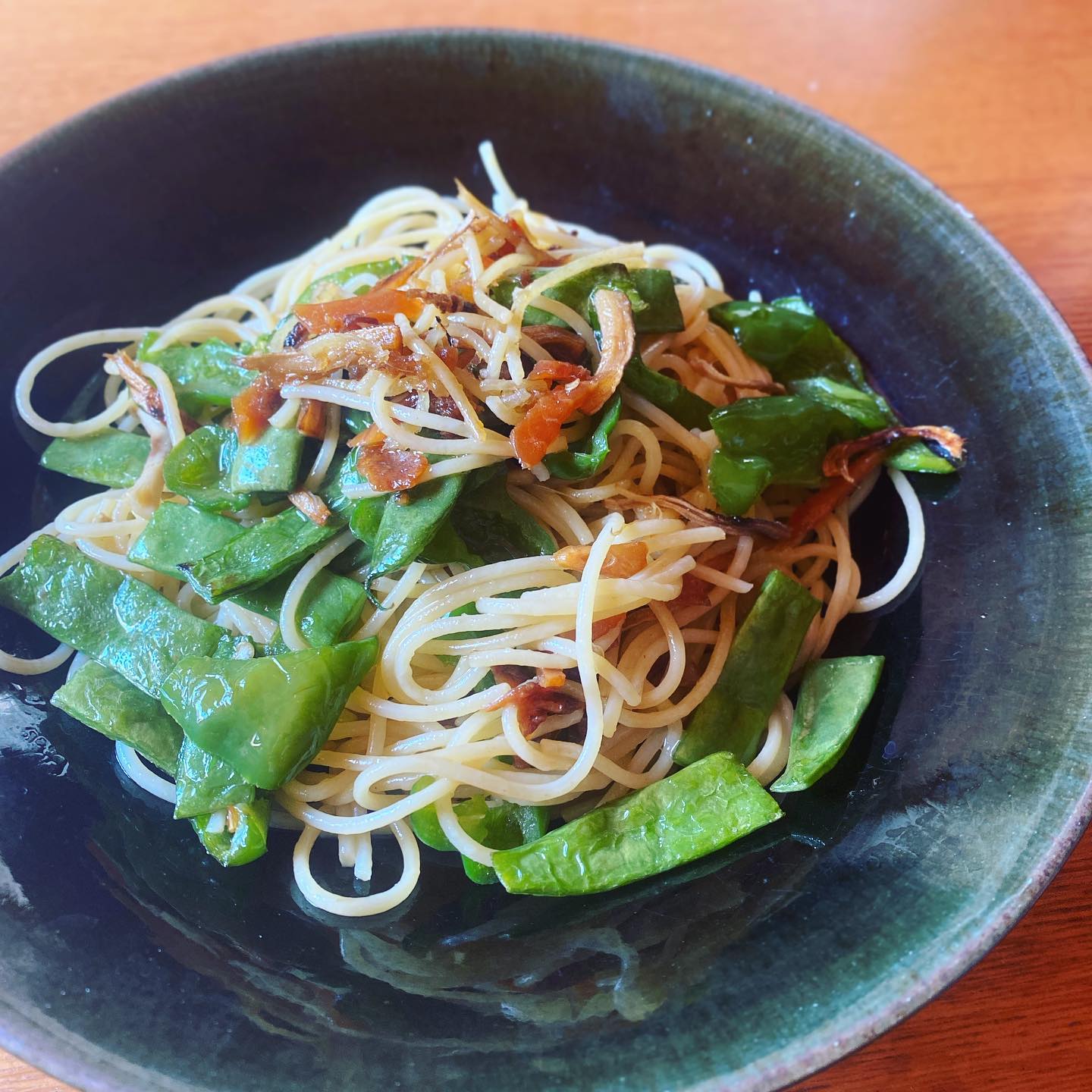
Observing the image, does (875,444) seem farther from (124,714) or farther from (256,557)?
(124,714)

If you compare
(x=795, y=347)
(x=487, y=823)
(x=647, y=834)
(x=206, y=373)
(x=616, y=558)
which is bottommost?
(x=487, y=823)

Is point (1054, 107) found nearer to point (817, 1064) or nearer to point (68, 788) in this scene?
point (817, 1064)

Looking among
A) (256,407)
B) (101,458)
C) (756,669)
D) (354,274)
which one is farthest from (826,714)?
(101,458)

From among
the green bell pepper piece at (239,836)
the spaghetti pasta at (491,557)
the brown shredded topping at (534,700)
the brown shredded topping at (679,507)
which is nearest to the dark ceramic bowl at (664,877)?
the green bell pepper piece at (239,836)

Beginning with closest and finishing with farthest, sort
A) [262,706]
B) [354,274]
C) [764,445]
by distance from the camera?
[262,706], [764,445], [354,274]

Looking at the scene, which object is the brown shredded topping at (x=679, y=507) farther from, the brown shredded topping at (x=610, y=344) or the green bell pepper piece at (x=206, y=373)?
the green bell pepper piece at (x=206, y=373)

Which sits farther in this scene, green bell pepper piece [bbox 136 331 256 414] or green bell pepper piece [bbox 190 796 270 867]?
green bell pepper piece [bbox 136 331 256 414]

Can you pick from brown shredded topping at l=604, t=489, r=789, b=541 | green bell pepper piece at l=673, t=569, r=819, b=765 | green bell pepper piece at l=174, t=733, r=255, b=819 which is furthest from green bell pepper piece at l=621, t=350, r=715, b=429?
green bell pepper piece at l=174, t=733, r=255, b=819

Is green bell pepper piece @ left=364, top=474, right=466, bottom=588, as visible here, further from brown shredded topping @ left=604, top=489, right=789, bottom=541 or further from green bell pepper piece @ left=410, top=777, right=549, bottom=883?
green bell pepper piece @ left=410, top=777, right=549, bottom=883
